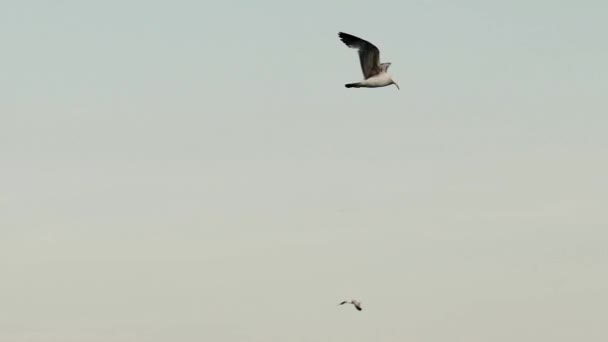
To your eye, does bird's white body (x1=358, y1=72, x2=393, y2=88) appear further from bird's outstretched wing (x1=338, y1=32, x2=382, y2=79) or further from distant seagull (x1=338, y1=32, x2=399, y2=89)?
bird's outstretched wing (x1=338, y1=32, x2=382, y2=79)

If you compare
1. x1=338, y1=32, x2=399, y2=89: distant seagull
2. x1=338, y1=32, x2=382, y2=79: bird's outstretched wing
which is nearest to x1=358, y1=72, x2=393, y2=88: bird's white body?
x1=338, y1=32, x2=399, y2=89: distant seagull

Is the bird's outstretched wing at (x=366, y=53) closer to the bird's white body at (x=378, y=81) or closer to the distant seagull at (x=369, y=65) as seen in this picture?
the distant seagull at (x=369, y=65)

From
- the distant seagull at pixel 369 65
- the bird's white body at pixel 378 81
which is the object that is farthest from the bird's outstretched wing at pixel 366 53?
the bird's white body at pixel 378 81

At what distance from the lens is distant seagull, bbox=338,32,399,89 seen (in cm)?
14362

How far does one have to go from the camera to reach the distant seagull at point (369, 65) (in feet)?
471

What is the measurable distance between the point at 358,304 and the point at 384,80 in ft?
96.2

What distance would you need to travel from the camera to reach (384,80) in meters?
146

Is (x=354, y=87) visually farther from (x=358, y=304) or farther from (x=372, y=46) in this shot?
(x=358, y=304)

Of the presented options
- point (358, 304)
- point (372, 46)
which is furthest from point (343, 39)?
point (358, 304)

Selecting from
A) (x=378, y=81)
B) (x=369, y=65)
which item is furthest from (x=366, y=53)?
(x=378, y=81)

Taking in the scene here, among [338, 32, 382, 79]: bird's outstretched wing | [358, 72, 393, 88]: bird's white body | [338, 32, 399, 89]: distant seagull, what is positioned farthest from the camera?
[358, 72, 393, 88]: bird's white body

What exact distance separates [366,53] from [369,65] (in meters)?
1.16

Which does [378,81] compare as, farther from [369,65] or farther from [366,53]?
[366,53]

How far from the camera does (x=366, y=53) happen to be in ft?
475
